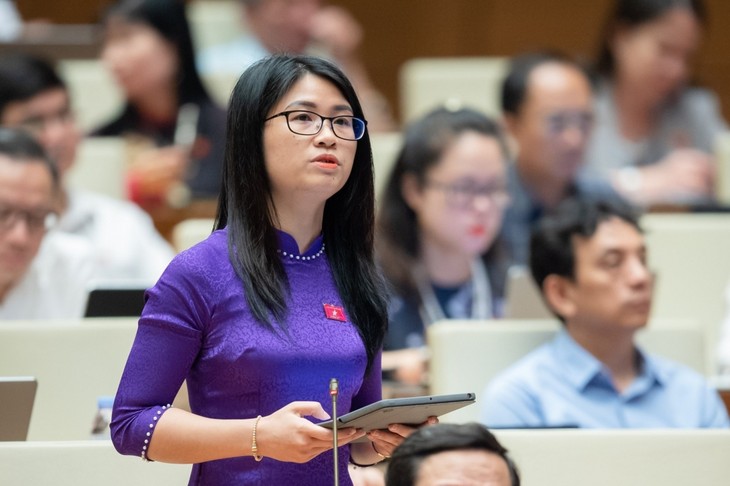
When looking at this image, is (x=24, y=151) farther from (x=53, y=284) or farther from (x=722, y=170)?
(x=722, y=170)

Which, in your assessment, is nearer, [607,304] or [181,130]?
[607,304]

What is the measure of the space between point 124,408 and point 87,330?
0.90 meters

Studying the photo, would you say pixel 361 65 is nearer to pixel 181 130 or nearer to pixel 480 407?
pixel 181 130

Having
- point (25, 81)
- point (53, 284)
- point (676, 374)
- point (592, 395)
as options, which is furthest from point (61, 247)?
point (676, 374)

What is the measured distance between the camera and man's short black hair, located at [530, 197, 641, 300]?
99.3 inches

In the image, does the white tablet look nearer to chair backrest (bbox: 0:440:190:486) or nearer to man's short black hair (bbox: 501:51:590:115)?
chair backrest (bbox: 0:440:190:486)

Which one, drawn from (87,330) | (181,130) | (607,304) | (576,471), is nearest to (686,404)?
(607,304)

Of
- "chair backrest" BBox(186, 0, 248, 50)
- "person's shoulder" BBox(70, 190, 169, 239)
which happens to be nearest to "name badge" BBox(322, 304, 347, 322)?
"person's shoulder" BBox(70, 190, 169, 239)

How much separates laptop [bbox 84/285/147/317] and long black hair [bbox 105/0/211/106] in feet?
4.94

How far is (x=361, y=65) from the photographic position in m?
5.13

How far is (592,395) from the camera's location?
2.40 metres

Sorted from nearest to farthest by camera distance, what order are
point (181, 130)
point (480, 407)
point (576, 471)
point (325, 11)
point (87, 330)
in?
point (576, 471) < point (87, 330) < point (480, 407) < point (181, 130) < point (325, 11)

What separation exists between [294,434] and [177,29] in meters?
2.82

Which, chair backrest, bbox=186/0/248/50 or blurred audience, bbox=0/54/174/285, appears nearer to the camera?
blurred audience, bbox=0/54/174/285
